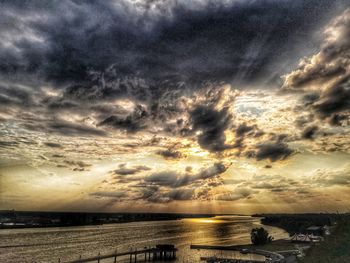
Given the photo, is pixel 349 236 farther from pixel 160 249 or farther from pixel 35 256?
pixel 35 256

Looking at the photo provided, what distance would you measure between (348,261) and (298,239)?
6966 cm

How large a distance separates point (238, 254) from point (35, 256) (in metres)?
63.0

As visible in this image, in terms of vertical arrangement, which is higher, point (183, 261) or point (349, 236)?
point (349, 236)

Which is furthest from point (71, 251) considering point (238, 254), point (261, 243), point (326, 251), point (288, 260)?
point (326, 251)

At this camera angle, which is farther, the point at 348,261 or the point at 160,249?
the point at 160,249

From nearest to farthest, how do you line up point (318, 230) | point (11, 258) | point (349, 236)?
point (349, 236), point (11, 258), point (318, 230)

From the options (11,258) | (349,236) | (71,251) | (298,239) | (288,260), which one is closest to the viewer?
(349,236)

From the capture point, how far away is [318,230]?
398ft

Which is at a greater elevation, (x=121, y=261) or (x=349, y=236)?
(x=349, y=236)

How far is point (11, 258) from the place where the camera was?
88875 mm

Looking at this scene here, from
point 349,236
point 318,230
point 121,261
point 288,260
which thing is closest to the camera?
point 349,236

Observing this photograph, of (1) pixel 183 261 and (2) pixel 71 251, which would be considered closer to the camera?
(1) pixel 183 261

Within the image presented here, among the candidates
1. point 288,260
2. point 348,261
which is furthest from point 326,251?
point 288,260

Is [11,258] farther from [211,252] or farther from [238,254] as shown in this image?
[238,254]
